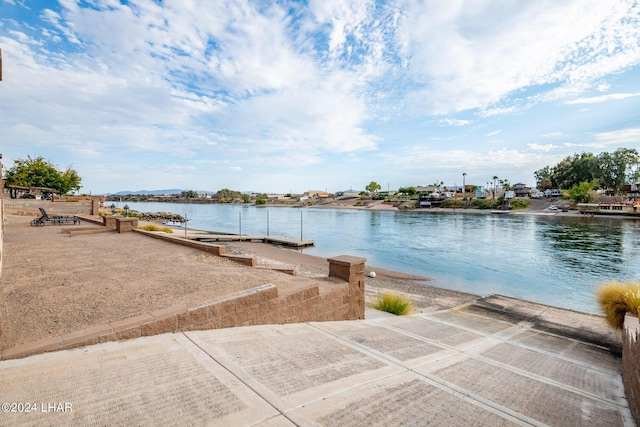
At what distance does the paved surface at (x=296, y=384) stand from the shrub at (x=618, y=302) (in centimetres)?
281

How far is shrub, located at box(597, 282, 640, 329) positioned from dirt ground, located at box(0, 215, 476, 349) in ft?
16.5

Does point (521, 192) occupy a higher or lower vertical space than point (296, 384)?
higher

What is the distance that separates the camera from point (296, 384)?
9.59 ft

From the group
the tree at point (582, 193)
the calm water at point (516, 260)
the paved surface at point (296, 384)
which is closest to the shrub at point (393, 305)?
the paved surface at point (296, 384)

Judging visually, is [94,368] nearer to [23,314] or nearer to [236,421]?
[236,421]

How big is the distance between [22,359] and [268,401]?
2.36 meters

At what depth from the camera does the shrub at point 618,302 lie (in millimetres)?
6387

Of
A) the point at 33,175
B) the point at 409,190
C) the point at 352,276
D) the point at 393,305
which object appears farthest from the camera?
the point at 409,190

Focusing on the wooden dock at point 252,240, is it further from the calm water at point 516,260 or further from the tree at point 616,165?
the tree at point 616,165

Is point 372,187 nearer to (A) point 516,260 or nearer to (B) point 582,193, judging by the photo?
(B) point 582,193

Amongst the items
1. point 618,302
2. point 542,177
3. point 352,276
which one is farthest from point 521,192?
point 352,276

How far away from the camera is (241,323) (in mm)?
4480

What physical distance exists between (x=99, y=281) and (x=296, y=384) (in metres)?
4.64

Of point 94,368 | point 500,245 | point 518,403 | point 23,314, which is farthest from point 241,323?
point 500,245
